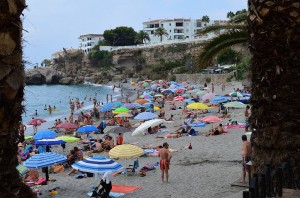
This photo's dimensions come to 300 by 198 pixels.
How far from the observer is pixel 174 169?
13820 millimetres

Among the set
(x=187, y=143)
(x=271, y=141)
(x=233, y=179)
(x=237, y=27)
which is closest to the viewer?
(x=271, y=141)

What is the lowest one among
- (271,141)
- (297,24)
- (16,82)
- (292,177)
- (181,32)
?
(292,177)

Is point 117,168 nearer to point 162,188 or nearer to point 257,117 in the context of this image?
point 162,188

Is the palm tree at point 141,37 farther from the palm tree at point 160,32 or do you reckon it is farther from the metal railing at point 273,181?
the metal railing at point 273,181

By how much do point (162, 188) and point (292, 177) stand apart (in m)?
7.22

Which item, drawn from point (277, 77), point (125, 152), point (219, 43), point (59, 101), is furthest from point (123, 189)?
point (59, 101)

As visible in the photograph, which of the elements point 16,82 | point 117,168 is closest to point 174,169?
point 117,168

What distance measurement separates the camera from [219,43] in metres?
7.80

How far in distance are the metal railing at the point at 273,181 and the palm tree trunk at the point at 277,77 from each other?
0.30m

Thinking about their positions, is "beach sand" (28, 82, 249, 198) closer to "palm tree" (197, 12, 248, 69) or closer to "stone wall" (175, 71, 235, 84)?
"palm tree" (197, 12, 248, 69)

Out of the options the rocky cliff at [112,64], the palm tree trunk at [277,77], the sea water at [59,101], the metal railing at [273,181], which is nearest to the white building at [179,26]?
the rocky cliff at [112,64]

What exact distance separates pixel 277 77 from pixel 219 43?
9.79 feet

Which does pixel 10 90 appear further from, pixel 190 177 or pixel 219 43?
pixel 190 177

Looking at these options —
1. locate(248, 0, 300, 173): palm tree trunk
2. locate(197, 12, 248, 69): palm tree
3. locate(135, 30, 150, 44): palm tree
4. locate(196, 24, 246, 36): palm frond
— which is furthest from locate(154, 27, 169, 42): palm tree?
locate(248, 0, 300, 173): palm tree trunk
